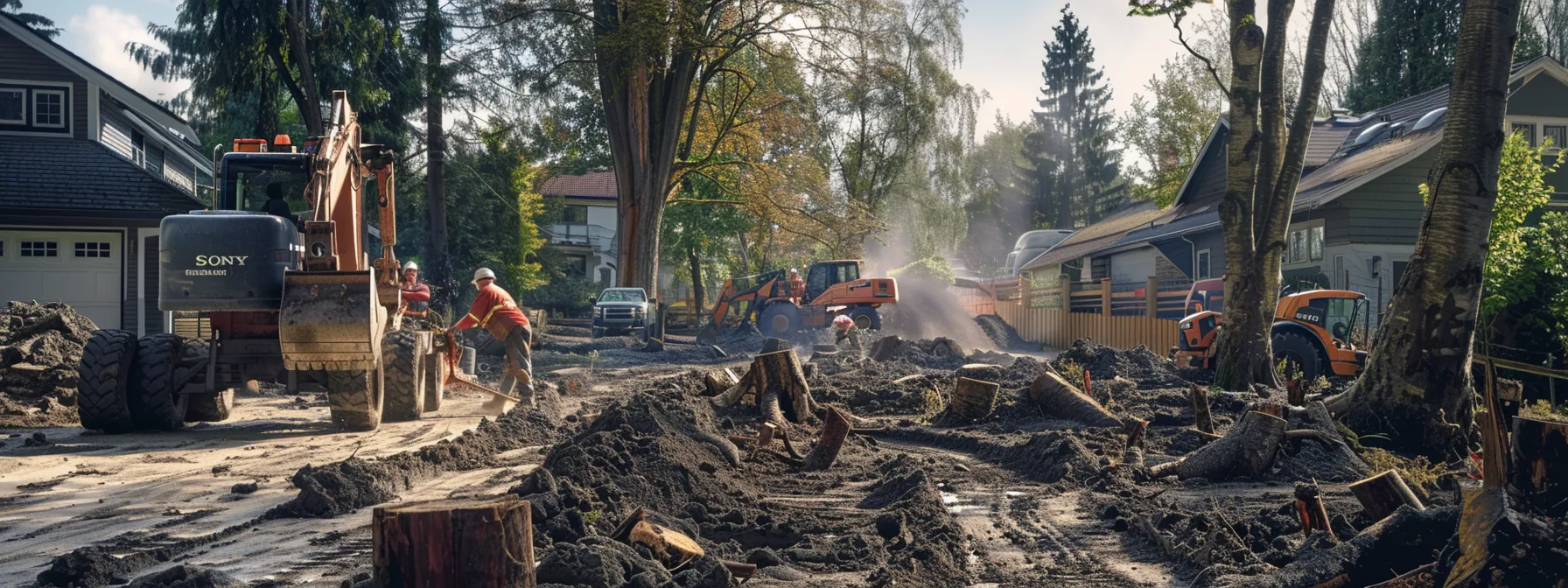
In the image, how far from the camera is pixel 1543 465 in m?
4.63

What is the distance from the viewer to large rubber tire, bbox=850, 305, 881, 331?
3416 centimetres

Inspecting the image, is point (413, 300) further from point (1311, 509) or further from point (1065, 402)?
point (1311, 509)

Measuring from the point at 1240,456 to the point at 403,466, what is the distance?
6093 millimetres

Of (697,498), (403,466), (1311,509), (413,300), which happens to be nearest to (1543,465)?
(1311,509)

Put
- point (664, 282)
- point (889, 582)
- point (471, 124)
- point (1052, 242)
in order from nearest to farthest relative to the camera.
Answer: point (889, 582), point (471, 124), point (1052, 242), point (664, 282)

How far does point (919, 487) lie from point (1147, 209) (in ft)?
129

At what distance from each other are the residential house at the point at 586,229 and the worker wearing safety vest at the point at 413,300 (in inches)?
1932

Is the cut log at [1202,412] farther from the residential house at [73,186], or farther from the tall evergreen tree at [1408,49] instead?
the tall evergreen tree at [1408,49]

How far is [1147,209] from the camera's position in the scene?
1773 inches

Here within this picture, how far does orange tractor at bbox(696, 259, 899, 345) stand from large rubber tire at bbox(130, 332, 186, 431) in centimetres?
2183

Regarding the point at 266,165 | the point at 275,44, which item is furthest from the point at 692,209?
the point at 266,165

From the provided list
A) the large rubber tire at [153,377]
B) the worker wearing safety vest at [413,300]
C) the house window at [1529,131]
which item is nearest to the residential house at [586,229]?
the house window at [1529,131]

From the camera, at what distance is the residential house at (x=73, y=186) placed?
24594mm

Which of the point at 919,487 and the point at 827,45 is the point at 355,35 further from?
the point at 919,487
